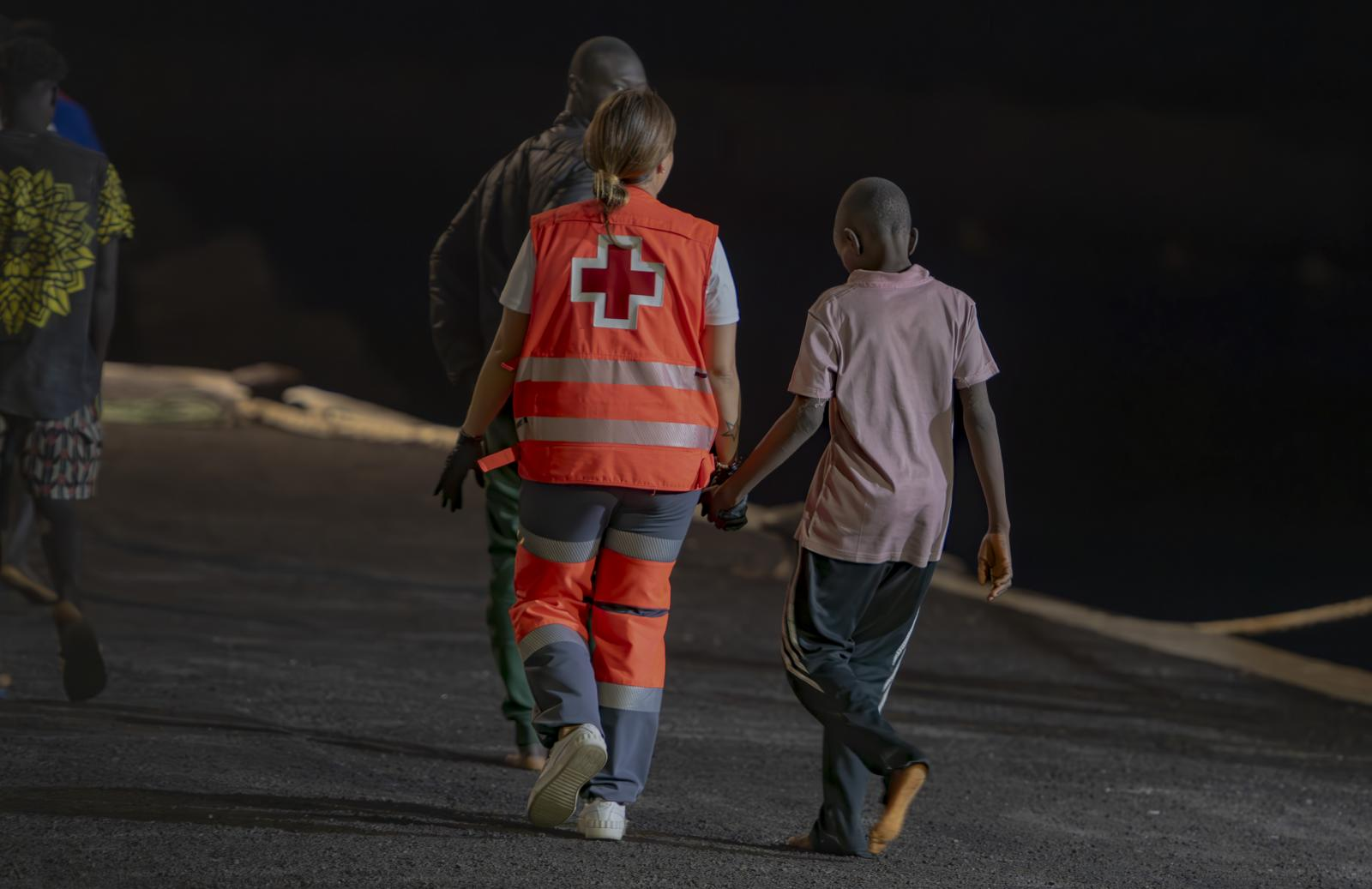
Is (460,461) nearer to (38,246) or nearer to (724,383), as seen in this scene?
(724,383)

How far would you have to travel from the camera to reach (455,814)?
11.5 feet

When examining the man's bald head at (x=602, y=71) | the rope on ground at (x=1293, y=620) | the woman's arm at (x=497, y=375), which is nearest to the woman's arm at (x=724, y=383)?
the woman's arm at (x=497, y=375)

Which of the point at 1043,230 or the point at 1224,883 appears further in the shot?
the point at 1043,230

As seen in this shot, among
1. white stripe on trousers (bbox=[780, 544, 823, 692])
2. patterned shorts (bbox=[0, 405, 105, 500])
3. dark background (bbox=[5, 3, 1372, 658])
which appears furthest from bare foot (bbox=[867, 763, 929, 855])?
dark background (bbox=[5, 3, 1372, 658])

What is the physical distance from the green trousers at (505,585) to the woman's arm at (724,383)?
85 cm

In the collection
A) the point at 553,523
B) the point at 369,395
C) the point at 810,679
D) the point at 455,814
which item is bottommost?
the point at 369,395

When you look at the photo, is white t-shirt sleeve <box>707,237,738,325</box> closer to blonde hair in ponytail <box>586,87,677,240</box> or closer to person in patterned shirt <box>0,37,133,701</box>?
blonde hair in ponytail <box>586,87,677,240</box>

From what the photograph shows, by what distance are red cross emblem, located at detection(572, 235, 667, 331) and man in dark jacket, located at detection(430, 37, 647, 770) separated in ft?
2.65

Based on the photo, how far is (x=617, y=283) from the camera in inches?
124

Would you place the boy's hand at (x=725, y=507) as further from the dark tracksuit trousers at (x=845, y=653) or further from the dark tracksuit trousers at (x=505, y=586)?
the dark tracksuit trousers at (x=505, y=586)

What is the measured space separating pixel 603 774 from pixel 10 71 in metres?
2.60

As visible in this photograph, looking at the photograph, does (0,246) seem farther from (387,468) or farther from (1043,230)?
(1043,230)

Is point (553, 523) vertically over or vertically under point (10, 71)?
under

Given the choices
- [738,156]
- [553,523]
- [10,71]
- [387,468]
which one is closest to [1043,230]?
[738,156]
